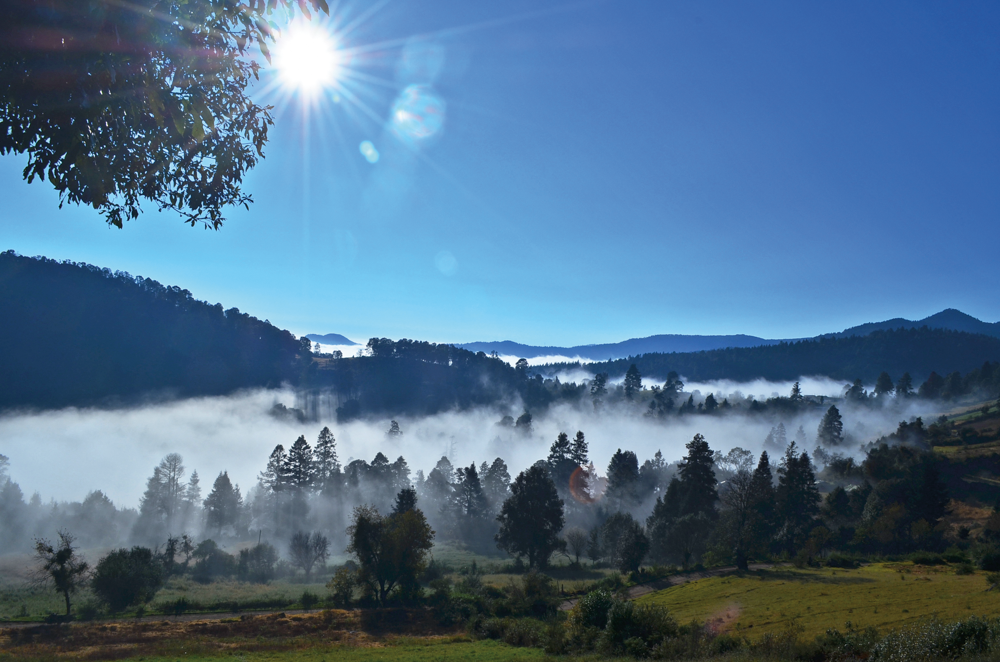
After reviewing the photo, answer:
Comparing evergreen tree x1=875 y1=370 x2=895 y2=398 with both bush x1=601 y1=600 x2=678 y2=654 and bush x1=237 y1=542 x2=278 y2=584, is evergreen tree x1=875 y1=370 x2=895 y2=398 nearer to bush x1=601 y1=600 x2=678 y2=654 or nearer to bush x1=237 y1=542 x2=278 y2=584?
bush x1=601 y1=600 x2=678 y2=654

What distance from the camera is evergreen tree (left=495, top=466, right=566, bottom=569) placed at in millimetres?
61250

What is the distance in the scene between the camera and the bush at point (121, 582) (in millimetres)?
40281

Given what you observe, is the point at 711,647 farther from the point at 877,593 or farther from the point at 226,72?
the point at 226,72

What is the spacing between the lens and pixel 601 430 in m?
198

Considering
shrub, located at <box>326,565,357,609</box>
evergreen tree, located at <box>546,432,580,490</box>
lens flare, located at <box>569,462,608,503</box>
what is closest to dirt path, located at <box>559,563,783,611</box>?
shrub, located at <box>326,565,357,609</box>

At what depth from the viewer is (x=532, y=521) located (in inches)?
2436

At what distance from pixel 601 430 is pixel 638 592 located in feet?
516

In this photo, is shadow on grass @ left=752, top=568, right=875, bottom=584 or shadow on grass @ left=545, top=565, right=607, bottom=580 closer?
shadow on grass @ left=752, top=568, right=875, bottom=584

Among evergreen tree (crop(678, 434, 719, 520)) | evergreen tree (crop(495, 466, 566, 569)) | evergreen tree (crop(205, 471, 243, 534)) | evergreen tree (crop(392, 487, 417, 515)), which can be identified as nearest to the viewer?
evergreen tree (crop(495, 466, 566, 569))

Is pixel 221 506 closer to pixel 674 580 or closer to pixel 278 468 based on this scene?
pixel 278 468

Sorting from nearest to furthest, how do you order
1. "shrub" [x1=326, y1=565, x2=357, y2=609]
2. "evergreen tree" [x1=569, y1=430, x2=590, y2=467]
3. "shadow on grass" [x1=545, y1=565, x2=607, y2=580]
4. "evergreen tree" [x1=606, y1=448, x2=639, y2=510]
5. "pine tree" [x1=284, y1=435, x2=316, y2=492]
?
"shrub" [x1=326, y1=565, x2=357, y2=609]
"shadow on grass" [x1=545, y1=565, x2=607, y2=580]
"pine tree" [x1=284, y1=435, x2=316, y2=492]
"evergreen tree" [x1=606, y1=448, x2=639, y2=510]
"evergreen tree" [x1=569, y1=430, x2=590, y2=467]

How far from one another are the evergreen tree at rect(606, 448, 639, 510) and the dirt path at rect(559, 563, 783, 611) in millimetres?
39063

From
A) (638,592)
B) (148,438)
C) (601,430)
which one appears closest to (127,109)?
(638,592)

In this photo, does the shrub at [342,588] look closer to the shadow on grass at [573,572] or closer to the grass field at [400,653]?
the grass field at [400,653]
